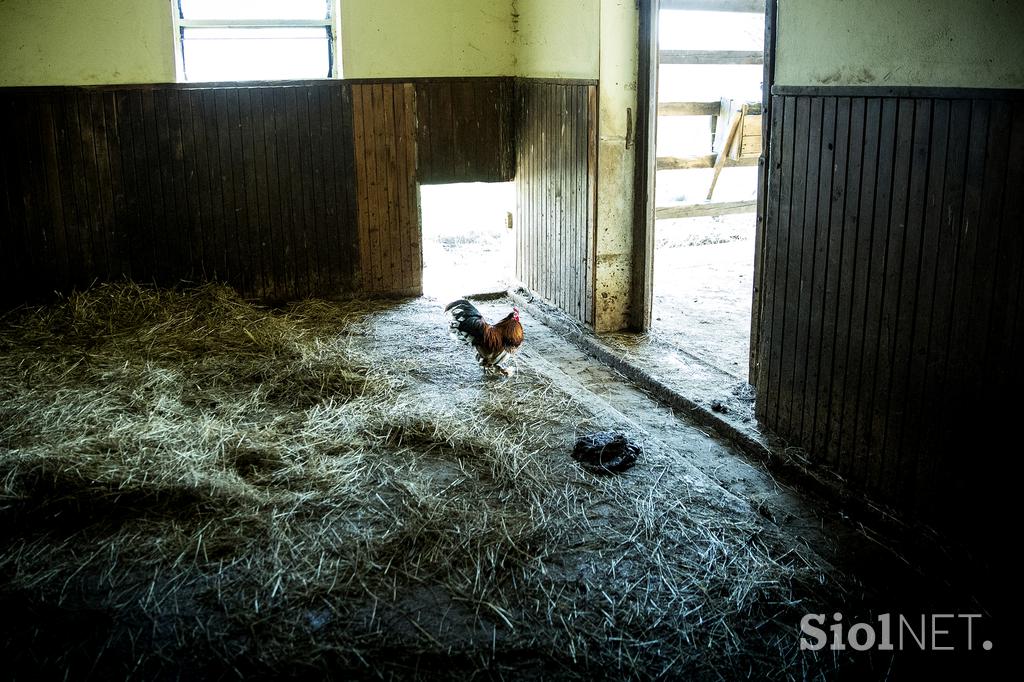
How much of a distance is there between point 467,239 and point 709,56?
310 cm

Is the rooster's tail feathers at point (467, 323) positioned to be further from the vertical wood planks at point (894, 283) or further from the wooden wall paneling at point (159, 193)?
the wooden wall paneling at point (159, 193)

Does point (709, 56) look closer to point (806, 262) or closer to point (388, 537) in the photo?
point (806, 262)

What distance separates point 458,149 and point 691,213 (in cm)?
244

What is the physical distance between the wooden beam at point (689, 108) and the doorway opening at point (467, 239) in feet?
5.70

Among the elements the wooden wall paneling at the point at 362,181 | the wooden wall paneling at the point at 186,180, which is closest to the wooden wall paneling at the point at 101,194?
the wooden wall paneling at the point at 186,180

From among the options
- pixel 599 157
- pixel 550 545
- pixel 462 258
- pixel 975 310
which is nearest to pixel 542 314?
pixel 599 157

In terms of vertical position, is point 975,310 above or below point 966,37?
below

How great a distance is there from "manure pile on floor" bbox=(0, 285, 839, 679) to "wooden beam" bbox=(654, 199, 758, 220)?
3.20m

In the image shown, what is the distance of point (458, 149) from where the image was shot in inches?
278

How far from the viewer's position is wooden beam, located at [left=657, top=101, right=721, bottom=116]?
8.13m

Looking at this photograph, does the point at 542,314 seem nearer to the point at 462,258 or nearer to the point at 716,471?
the point at 462,258

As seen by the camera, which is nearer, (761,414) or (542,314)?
(761,414)

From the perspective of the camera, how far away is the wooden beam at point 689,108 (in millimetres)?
8133

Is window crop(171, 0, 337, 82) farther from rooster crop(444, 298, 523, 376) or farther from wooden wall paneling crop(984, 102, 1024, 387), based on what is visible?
wooden wall paneling crop(984, 102, 1024, 387)
